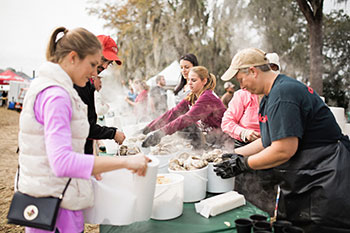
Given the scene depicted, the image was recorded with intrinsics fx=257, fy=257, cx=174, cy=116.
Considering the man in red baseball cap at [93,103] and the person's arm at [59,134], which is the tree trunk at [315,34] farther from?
the person's arm at [59,134]

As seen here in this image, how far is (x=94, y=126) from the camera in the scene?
1.86 metres

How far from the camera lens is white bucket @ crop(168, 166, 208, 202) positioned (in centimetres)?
165

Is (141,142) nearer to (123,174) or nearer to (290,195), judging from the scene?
(123,174)

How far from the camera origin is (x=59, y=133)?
3.02 feet

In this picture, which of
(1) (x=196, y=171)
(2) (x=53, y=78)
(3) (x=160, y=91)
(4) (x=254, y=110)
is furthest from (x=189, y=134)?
(3) (x=160, y=91)

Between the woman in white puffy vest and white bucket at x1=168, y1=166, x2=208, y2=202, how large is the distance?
22.2 inches

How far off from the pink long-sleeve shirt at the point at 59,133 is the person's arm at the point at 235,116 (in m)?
1.59

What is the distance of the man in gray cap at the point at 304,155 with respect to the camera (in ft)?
4.17

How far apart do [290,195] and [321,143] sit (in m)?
0.33

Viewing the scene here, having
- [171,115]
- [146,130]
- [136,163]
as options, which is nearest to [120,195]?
[136,163]

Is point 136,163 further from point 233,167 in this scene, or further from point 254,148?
point 254,148

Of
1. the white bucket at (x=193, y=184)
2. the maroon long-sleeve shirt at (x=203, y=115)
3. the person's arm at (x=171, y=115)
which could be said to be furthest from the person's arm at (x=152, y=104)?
the white bucket at (x=193, y=184)

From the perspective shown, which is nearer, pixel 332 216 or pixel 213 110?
pixel 332 216

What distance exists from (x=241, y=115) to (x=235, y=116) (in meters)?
0.05
